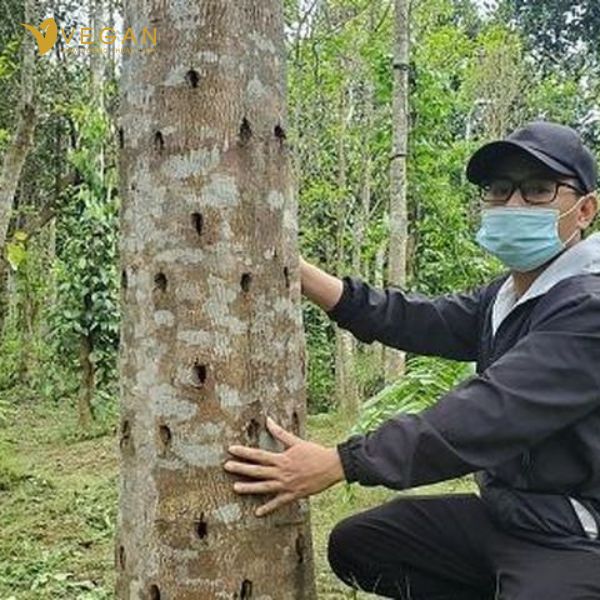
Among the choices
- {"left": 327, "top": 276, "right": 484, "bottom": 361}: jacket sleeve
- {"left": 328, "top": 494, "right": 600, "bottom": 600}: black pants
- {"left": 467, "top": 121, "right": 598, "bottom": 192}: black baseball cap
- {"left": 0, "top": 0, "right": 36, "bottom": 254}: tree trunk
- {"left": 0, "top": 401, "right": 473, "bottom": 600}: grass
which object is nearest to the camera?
{"left": 467, "top": 121, "right": 598, "bottom": 192}: black baseball cap

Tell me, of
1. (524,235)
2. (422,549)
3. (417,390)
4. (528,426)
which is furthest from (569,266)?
(417,390)

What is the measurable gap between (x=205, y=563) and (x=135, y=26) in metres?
1.33

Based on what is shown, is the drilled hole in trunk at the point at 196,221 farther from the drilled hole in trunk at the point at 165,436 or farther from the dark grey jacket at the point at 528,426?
the dark grey jacket at the point at 528,426

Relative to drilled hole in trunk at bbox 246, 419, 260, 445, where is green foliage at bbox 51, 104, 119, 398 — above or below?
below

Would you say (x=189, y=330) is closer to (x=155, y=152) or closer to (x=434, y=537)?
(x=155, y=152)

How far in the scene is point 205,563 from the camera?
232 cm

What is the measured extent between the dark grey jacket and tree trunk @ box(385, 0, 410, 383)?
5348 millimetres

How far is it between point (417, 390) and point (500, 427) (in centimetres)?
337

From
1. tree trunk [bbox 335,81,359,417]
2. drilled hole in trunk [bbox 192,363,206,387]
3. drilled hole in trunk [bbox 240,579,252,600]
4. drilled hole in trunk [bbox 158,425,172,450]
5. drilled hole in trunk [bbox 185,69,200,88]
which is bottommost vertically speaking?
tree trunk [bbox 335,81,359,417]

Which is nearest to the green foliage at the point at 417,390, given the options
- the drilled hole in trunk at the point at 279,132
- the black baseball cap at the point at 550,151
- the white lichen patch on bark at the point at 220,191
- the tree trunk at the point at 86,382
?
the black baseball cap at the point at 550,151

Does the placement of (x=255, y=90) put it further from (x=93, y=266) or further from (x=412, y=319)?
(x=93, y=266)

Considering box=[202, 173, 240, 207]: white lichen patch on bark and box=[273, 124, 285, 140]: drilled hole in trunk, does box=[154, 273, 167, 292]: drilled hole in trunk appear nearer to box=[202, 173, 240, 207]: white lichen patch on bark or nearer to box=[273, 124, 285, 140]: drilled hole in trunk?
box=[202, 173, 240, 207]: white lichen patch on bark

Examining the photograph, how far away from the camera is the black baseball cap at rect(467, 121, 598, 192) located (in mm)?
2812

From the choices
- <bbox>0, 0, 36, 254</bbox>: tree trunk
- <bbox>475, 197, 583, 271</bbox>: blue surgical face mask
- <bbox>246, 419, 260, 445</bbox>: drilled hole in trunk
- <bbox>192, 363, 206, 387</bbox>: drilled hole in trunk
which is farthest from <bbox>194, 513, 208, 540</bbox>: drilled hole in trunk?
<bbox>0, 0, 36, 254</bbox>: tree trunk
